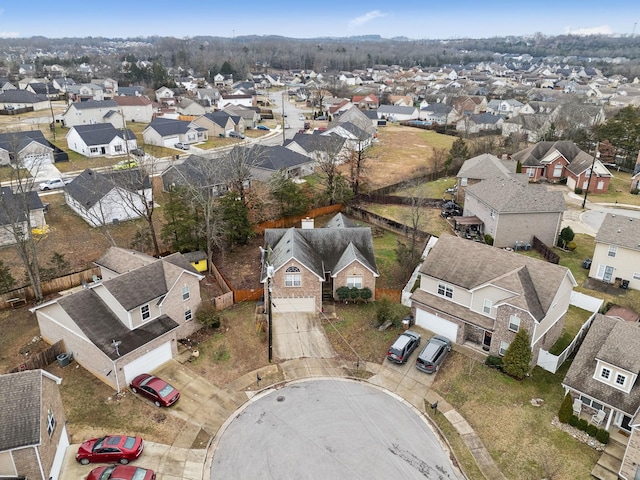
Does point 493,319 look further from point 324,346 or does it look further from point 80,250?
point 80,250

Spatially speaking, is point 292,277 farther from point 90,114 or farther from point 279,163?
point 90,114

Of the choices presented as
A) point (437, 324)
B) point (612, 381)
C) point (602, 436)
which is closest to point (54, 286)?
point (437, 324)

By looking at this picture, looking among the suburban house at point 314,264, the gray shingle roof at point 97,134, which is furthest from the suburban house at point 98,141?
the suburban house at point 314,264

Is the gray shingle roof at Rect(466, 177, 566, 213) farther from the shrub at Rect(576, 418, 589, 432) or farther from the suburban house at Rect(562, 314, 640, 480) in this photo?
the shrub at Rect(576, 418, 589, 432)

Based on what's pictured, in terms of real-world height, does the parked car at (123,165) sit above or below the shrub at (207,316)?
above

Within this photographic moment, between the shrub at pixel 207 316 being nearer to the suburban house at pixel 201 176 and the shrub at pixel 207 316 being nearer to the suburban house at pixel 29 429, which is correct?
the suburban house at pixel 29 429
